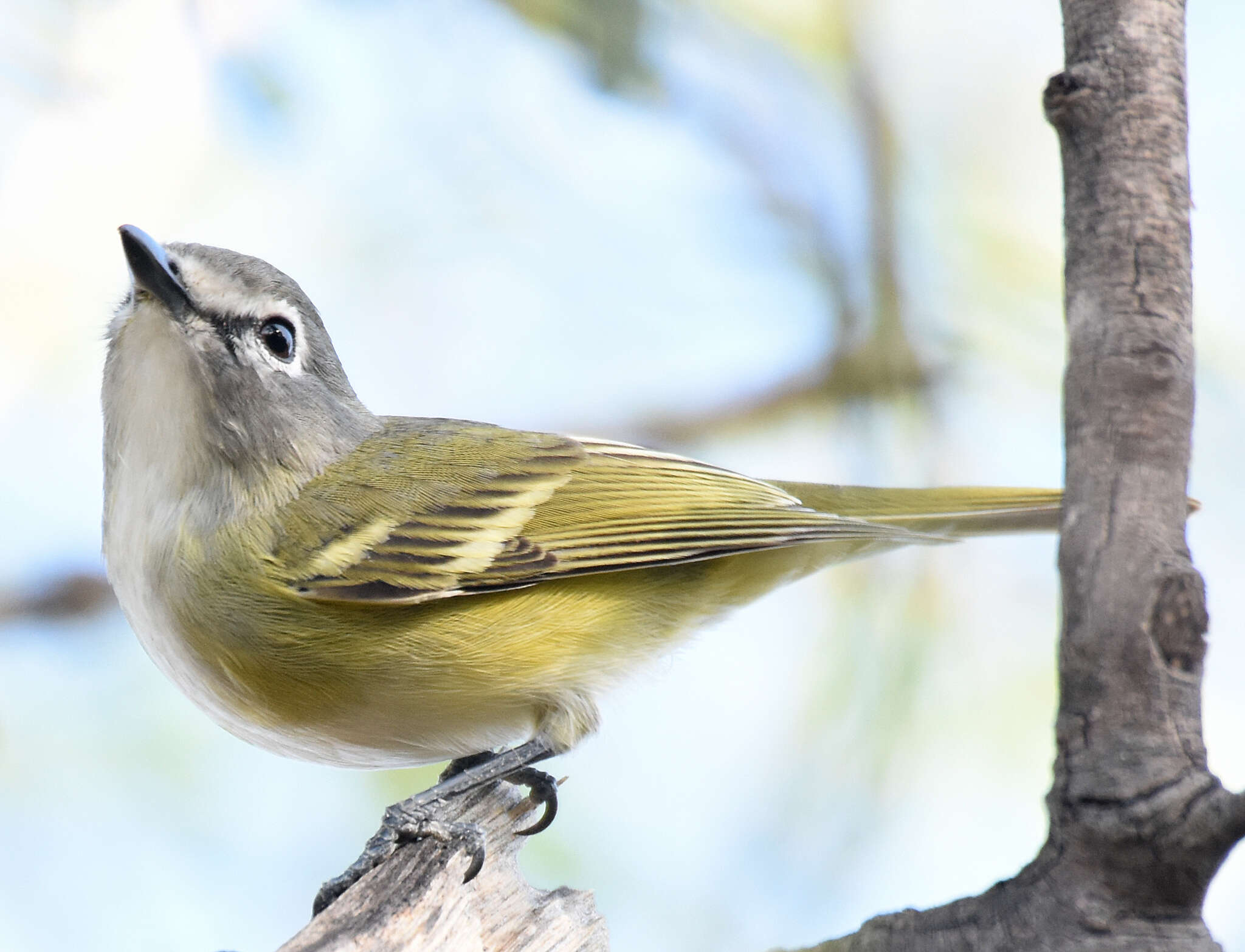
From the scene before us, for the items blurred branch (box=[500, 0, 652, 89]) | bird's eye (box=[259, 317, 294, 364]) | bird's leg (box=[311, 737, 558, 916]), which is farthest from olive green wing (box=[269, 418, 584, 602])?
blurred branch (box=[500, 0, 652, 89])

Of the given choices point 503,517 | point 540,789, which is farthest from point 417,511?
point 540,789

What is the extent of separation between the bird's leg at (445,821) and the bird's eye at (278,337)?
1.11 m

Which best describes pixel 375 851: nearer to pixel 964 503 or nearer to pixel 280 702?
pixel 280 702

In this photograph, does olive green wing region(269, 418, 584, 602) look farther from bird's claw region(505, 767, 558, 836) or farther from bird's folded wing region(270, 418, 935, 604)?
bird's claw region(505, 767, 558, 836)

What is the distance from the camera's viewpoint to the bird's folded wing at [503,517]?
8.70ft

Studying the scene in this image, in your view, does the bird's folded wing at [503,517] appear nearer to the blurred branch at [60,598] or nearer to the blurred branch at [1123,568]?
the blurred branch at [1123,568]

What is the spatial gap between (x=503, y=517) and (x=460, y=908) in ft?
3.48

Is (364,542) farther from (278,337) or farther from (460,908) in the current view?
(460,908)

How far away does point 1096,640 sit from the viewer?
186 centimetres

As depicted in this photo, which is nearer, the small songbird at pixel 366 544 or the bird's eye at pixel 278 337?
the small songbird at pixel 366 544

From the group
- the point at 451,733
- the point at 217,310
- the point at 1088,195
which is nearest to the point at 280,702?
the point at 451,733

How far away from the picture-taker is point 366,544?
2705 millimetres

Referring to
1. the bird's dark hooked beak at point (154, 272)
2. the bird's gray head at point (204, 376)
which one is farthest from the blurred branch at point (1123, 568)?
the bird's dark hooked beak at point (154, 272)

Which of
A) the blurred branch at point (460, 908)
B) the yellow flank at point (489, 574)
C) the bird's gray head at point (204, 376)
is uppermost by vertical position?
the bird's gray head at point (204, 376)
